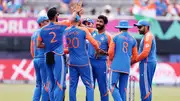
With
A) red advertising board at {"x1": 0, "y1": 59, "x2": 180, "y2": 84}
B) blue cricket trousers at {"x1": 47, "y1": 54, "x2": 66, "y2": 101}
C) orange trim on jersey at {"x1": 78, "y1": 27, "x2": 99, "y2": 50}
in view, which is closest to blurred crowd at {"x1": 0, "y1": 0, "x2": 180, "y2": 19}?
red advertising board at {"x1": 0, "y1": 59, "x2": 180, "y2": 84}

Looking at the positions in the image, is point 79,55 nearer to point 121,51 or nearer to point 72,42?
point 72,42

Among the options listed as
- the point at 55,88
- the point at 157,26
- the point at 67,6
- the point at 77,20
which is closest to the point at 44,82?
the point at 55,88

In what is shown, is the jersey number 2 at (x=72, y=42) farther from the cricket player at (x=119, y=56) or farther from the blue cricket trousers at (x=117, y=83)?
the blue cricket trousers at (x=117, y=83)

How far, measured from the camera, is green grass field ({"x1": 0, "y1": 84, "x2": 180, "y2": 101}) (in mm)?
23609

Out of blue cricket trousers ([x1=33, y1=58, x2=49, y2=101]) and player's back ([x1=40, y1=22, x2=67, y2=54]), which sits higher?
player's back ([x1=40, y1=22, x2=67, y2=54])

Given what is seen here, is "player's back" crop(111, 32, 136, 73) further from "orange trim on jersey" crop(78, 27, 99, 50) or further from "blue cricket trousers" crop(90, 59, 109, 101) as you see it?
"orange trim on jersey" crop(78, 27, 99, 50)

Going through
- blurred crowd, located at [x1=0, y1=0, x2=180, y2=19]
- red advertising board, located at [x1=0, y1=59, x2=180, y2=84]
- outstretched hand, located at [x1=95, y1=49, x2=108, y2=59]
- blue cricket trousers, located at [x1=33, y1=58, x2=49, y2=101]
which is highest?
outstretched hand, located at [x1=95, y1=49, x2=108, y2=59]

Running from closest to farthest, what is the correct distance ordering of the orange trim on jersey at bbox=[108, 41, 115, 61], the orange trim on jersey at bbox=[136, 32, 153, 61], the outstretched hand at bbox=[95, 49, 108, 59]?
the orange trim on jersey at bbox=[108, 41, 115, 61] < the outstretched hand at bbox=[95, 49, 108, 59] < the orange trim on jersey at bbox=[136, 32, 153, 61]

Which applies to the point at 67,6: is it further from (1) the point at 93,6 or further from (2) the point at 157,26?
(2) the point at 157,26

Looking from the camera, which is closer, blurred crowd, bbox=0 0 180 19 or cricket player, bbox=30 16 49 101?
cricket player, bbox=30 16 49 101

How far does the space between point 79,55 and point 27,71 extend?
13.5 m

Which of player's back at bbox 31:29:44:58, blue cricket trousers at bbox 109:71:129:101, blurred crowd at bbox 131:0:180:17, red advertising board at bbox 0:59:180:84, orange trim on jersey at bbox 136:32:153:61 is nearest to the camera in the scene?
blue cricket trousers at bbox 109:71:129:101

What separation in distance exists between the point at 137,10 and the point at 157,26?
1641 millimetres

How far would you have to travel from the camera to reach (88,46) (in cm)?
1894
